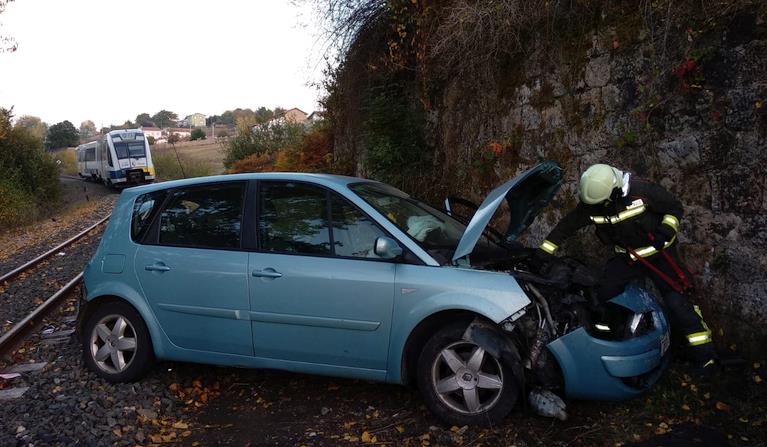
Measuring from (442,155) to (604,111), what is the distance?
3.06 meters

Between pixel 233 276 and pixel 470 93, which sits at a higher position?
pixel 470 93

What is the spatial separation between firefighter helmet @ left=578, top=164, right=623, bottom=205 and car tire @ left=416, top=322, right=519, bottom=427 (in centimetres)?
129

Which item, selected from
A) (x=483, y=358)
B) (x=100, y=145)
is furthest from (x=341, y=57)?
(x=100, y=145)

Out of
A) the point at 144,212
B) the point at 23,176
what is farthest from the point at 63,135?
the point at 144,212

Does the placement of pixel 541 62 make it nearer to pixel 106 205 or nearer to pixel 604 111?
pixel 604 111

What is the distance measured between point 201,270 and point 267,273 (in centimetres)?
57

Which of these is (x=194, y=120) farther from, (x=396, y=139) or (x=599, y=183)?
(x=599, y=183)

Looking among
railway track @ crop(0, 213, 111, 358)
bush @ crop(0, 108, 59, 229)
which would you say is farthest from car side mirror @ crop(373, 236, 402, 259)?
bush @ crop(0, 108, 59, 229)

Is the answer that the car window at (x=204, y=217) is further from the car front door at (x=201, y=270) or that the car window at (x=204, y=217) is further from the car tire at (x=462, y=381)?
the car tire at (x=462, y=381)

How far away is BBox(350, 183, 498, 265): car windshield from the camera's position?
401cm

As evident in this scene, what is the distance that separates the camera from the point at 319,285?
392cm

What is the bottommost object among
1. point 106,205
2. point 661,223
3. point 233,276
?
point 106,205

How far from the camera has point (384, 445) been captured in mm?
3625

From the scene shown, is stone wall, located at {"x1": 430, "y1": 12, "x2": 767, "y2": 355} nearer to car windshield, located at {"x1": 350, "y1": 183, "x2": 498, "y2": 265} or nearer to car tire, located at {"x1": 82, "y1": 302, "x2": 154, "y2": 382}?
car windshield, located at {"x1": 350, "y1": 183, "x2": 498, "y2": 265}
